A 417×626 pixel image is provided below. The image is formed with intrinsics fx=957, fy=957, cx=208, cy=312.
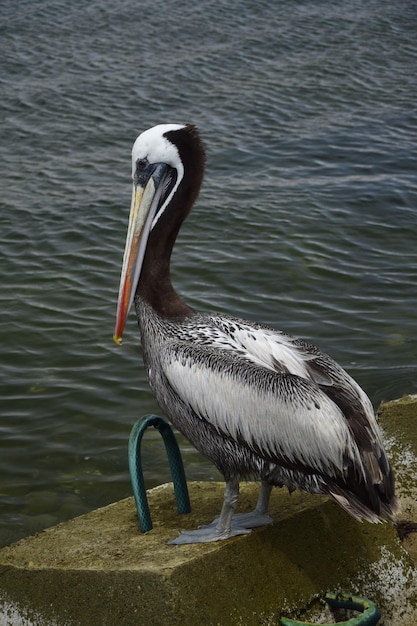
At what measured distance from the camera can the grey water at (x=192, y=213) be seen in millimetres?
5477

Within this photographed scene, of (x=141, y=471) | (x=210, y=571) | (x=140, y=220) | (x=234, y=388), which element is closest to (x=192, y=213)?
(x=140, y=220)

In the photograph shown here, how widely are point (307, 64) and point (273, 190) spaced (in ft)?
16.6

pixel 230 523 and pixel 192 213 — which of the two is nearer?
pixel 230 523

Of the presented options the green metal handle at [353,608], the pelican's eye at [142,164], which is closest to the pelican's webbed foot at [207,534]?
the green metal handle at [353,608]

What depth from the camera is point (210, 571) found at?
2.96m

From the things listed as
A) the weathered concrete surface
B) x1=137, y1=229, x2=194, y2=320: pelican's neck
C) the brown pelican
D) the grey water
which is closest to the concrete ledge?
the weathered concrete surface

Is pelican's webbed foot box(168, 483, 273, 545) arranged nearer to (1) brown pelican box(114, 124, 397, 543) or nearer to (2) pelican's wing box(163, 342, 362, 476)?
(1) brown pelican box(114, 124, 397, 543)

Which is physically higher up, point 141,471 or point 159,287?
point 159,287

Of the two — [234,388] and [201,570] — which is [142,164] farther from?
[201,570]

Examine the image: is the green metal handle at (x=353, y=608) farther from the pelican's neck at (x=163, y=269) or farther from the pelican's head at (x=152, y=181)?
the pelican's head at (x=152, y=181)

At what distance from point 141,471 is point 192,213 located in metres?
5.11

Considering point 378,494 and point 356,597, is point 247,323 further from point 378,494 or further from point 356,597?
point 356,597

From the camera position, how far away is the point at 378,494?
3.10 metres

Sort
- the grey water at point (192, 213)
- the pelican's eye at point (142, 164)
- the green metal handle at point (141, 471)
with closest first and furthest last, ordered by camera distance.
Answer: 1. the green metal handle at point (141, 471)
2. the pelican's eye at point (142, 164)
3. the grey water at point (192, 213)
